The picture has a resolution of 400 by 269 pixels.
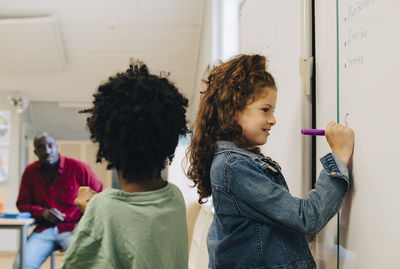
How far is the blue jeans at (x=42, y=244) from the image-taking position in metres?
2.64

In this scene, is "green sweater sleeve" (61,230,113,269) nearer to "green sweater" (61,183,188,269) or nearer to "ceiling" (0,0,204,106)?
"green sweater" (61,183,188,269)

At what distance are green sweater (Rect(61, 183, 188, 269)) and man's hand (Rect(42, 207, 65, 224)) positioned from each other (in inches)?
81.1

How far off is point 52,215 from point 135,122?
83.2 inches

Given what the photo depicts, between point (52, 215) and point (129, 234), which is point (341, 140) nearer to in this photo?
point (129, 234)

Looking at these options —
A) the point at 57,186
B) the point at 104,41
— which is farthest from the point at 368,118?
the point at 104,41

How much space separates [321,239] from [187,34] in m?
3.29

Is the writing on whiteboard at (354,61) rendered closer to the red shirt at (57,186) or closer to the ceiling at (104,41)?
the red shirt at (57,186)

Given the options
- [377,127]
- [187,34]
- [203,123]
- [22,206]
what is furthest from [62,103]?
[377,127]

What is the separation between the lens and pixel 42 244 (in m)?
2.70

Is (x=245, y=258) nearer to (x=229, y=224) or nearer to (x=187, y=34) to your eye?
(x=229, y=224)

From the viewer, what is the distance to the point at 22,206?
9.43 ft

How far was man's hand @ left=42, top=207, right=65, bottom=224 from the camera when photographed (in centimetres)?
268

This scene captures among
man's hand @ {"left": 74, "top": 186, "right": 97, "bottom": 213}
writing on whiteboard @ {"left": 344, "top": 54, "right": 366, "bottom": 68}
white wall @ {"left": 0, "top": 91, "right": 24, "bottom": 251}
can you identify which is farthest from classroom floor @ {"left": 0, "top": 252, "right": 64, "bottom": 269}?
writing on whiteboard @ {"left": 344, "top": 54, "right": 366, "bottom": 68}

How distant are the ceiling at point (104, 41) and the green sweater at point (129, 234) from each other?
9.55ft
